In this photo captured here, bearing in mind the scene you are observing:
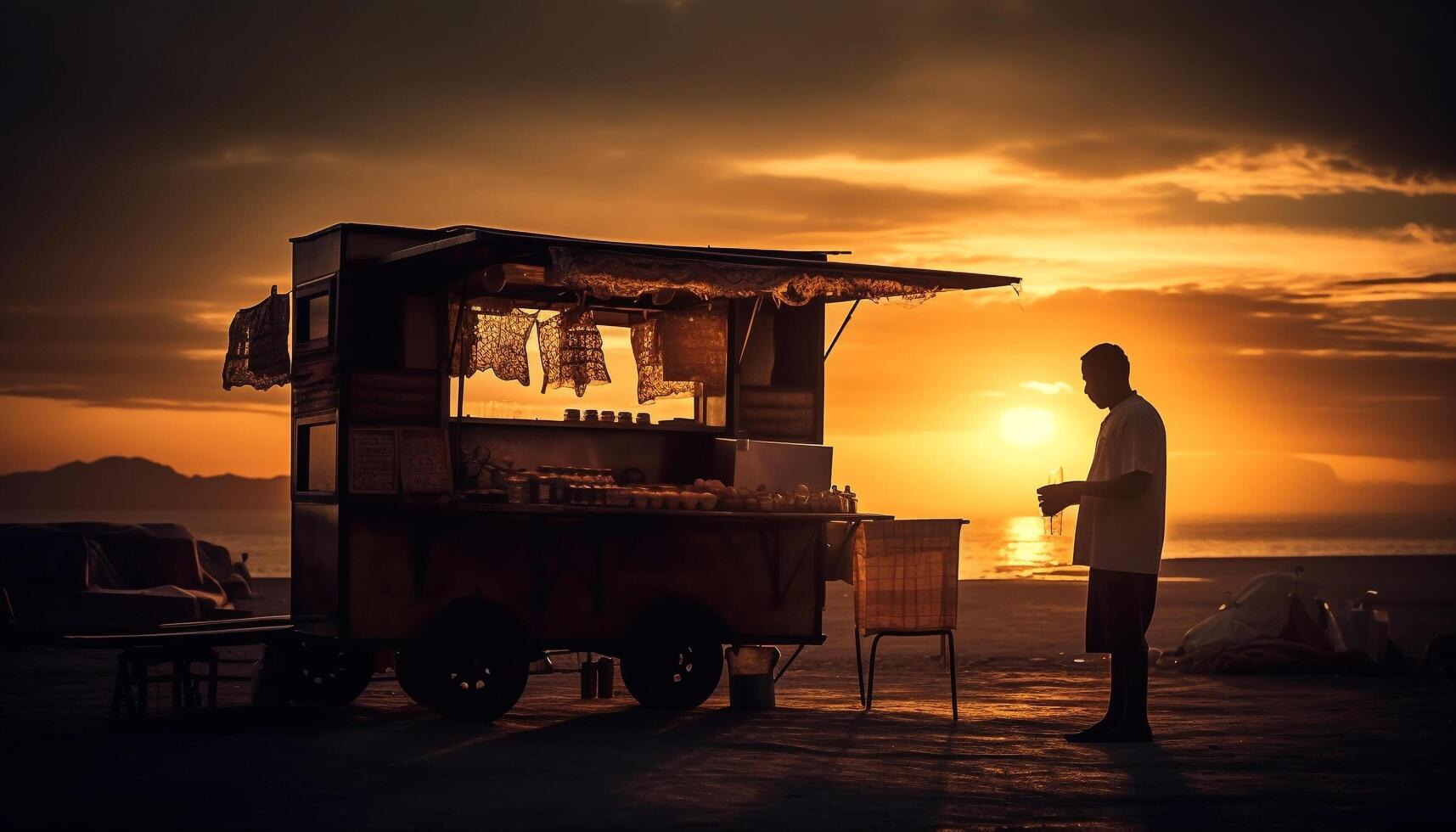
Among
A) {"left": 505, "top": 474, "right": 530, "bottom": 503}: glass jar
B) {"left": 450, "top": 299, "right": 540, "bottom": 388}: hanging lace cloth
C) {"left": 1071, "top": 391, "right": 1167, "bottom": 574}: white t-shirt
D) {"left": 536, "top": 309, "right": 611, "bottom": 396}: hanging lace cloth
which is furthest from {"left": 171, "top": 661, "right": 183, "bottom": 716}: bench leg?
{"left": 1071, "top": 391, "right": 1167, "bottom": 574}: white t-shirt

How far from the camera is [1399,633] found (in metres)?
21.7

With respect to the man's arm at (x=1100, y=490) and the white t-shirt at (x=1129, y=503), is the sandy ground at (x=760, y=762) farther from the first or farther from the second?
the man's arm at (x=1100, y=490)

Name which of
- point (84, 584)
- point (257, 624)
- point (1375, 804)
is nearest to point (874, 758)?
point (1375, 804)

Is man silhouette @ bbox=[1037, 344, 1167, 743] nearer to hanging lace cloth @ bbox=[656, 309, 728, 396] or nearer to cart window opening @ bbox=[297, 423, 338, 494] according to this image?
hanging lace cloth @ bbox=[656, 309, 728, 396]

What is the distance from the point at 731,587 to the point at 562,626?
1.30 meters

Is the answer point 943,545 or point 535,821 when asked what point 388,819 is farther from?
point 943,545

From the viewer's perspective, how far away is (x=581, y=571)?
1175cm

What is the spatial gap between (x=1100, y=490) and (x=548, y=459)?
13.3ft

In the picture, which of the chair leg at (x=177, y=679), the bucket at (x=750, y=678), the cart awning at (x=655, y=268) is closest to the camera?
the cart awning at (x=655, y=268)

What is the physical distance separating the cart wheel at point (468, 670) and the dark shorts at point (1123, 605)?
3.62m

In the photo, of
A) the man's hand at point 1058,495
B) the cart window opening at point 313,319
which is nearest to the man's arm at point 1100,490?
the man's hand at point 1058,495

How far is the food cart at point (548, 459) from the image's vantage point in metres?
11.1

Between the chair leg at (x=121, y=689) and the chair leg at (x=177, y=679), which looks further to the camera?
the chair leg at (x=177, y=679)

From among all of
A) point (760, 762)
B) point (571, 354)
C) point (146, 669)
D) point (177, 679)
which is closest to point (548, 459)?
point (571, 354)
